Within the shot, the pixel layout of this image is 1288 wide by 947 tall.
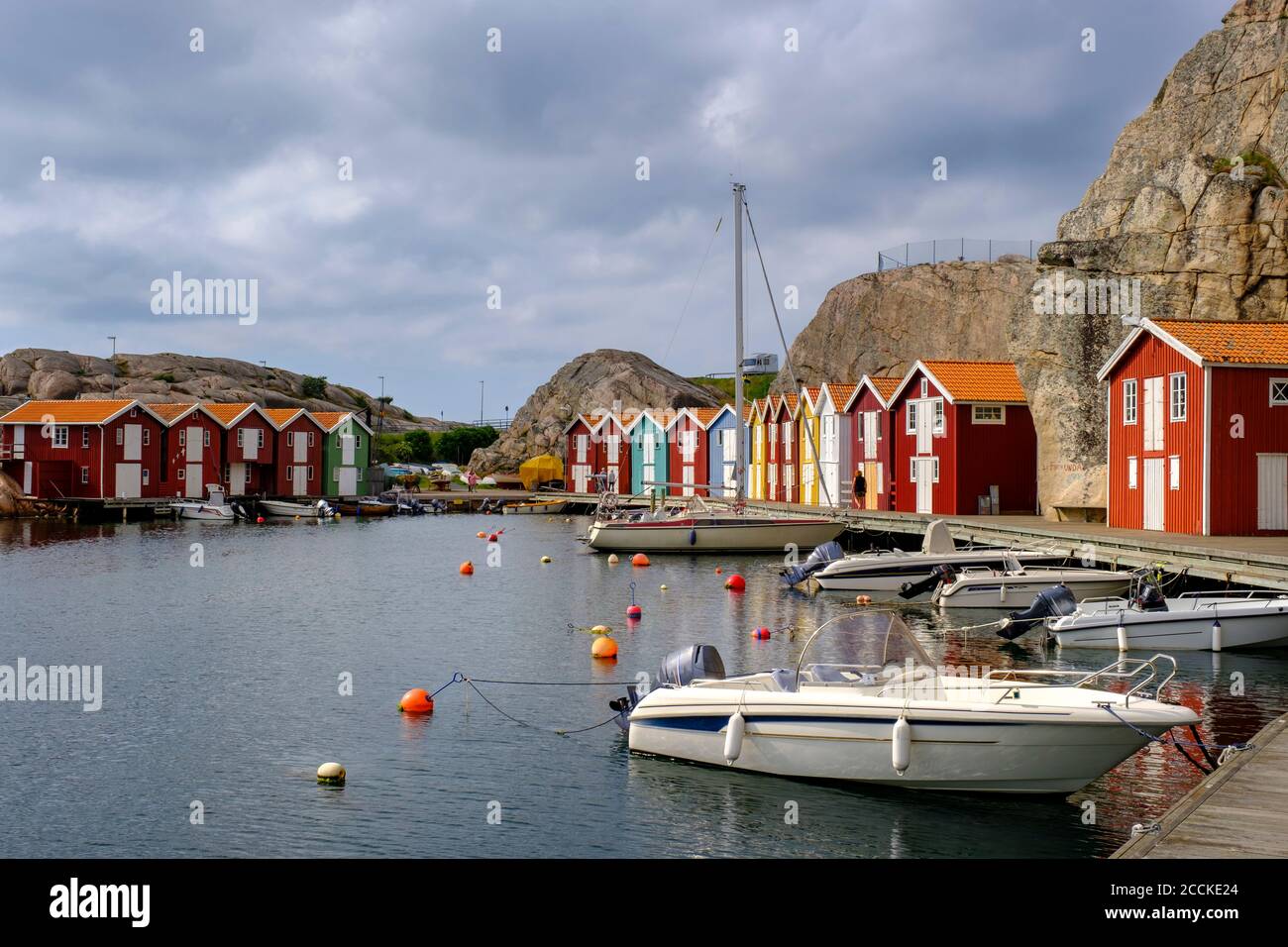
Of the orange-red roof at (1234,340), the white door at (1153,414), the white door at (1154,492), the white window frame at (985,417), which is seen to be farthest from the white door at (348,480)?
the orange-red roof at (1234,340)

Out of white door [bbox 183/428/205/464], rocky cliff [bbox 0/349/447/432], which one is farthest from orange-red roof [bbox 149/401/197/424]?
rocky cliff [bbox 0/349/447/432]

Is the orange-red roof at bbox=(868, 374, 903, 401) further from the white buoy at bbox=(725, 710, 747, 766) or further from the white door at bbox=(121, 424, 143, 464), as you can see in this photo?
the white door at bbox=(121, 424, 143, 464)

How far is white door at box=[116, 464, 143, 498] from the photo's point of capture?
90.4 meters

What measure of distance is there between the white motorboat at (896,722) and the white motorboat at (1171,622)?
1097cm

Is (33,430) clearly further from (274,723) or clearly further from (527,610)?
(274,723)

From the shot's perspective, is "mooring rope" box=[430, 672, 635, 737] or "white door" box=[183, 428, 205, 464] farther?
"white door" box=[183, 428, 205, 464]

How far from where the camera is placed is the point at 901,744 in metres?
15.0

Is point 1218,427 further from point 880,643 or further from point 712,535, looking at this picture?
point 880,643

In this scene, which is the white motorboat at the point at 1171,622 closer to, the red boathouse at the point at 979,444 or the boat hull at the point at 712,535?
the boat hull at the point at 712,535

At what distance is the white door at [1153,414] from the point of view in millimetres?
39531

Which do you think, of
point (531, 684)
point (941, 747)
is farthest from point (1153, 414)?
point (941, 747)

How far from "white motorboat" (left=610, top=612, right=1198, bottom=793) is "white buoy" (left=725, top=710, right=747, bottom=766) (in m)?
0.01
